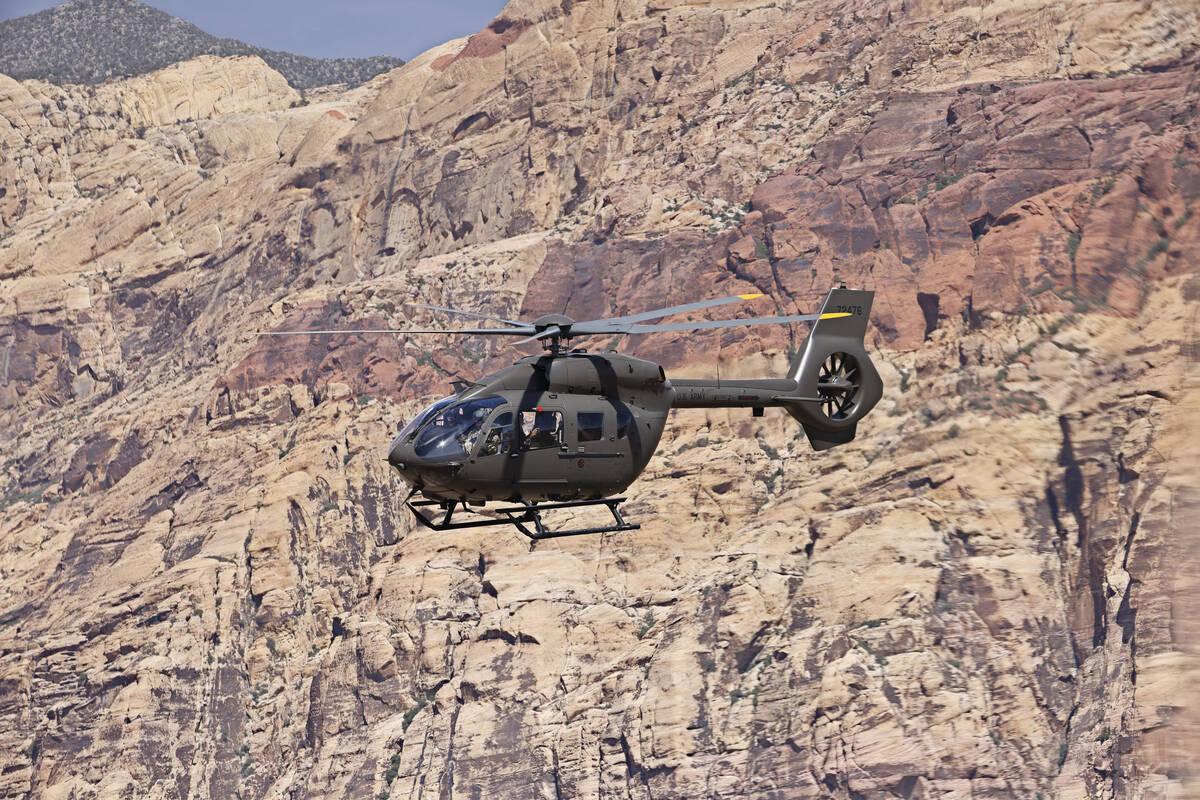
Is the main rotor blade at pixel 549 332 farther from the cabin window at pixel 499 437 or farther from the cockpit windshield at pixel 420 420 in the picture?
the cockpit windshield at pixel 420 420

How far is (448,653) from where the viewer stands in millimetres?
114125

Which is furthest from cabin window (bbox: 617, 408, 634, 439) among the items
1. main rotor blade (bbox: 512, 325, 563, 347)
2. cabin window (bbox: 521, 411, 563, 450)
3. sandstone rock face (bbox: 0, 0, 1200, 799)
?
sandstone rock face (bbox: 0, 0, 1200, 799)

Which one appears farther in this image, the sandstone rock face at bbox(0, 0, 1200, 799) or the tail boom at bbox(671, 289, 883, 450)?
the sandstone rock face at bbox(0, 0, 1200, 799)

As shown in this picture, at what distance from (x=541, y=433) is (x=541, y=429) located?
9cm

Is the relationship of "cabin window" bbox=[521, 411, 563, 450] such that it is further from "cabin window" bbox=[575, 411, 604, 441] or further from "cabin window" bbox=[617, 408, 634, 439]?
"cabin window" bbox=[617, 408, 634, 439]

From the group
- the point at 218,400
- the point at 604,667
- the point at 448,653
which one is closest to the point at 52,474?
the point at 218,400

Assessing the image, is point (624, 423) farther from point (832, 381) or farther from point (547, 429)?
point (832, 381)

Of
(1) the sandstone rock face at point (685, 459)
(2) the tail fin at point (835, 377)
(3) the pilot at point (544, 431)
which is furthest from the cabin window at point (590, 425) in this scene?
(1) the sandstone rock face at point (685, 459)

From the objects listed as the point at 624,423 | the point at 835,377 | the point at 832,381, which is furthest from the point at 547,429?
the point at 835,377

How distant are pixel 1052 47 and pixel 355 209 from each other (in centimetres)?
6520

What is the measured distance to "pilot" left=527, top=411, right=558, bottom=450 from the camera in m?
38.4

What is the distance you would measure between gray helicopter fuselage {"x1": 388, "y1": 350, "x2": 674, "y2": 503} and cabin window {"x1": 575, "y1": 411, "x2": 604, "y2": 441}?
0.08 feet

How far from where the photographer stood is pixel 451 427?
123 ft

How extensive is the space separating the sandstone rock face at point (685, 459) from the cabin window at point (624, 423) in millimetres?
65962
